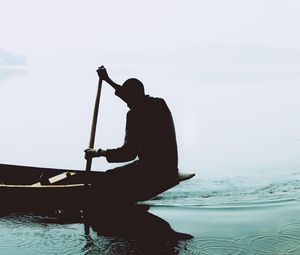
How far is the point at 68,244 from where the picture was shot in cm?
780

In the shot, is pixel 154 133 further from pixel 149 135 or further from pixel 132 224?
pixel 132 224

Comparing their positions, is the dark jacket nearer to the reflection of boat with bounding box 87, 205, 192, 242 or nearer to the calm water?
the reflection of boat with bounding box 87, 205, 192, 242

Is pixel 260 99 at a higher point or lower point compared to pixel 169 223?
higher

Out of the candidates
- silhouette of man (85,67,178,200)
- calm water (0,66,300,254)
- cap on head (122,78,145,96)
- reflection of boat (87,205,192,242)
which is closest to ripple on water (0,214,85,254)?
calm water (0,66,300,254)

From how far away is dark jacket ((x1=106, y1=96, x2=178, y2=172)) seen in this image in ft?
26.7

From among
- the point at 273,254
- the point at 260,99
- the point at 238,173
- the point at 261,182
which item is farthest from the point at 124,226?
the point at 260,99

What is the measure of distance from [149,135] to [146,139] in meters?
0.09

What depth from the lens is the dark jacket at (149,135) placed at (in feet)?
26.7

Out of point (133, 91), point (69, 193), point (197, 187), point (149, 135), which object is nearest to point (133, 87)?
point (133, 91)

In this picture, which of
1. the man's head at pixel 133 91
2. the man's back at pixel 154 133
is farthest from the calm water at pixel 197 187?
the man's head at pixel 133 91

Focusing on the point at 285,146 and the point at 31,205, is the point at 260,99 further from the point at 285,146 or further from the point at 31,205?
the point at 31,205

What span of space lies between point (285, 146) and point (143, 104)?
14.5 m

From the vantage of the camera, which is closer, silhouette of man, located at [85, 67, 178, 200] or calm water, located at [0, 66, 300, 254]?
calm water, located at [0, 66, 300, 254]

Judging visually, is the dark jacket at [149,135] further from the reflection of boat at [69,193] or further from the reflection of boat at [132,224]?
the reflection of boat at [132,224]
